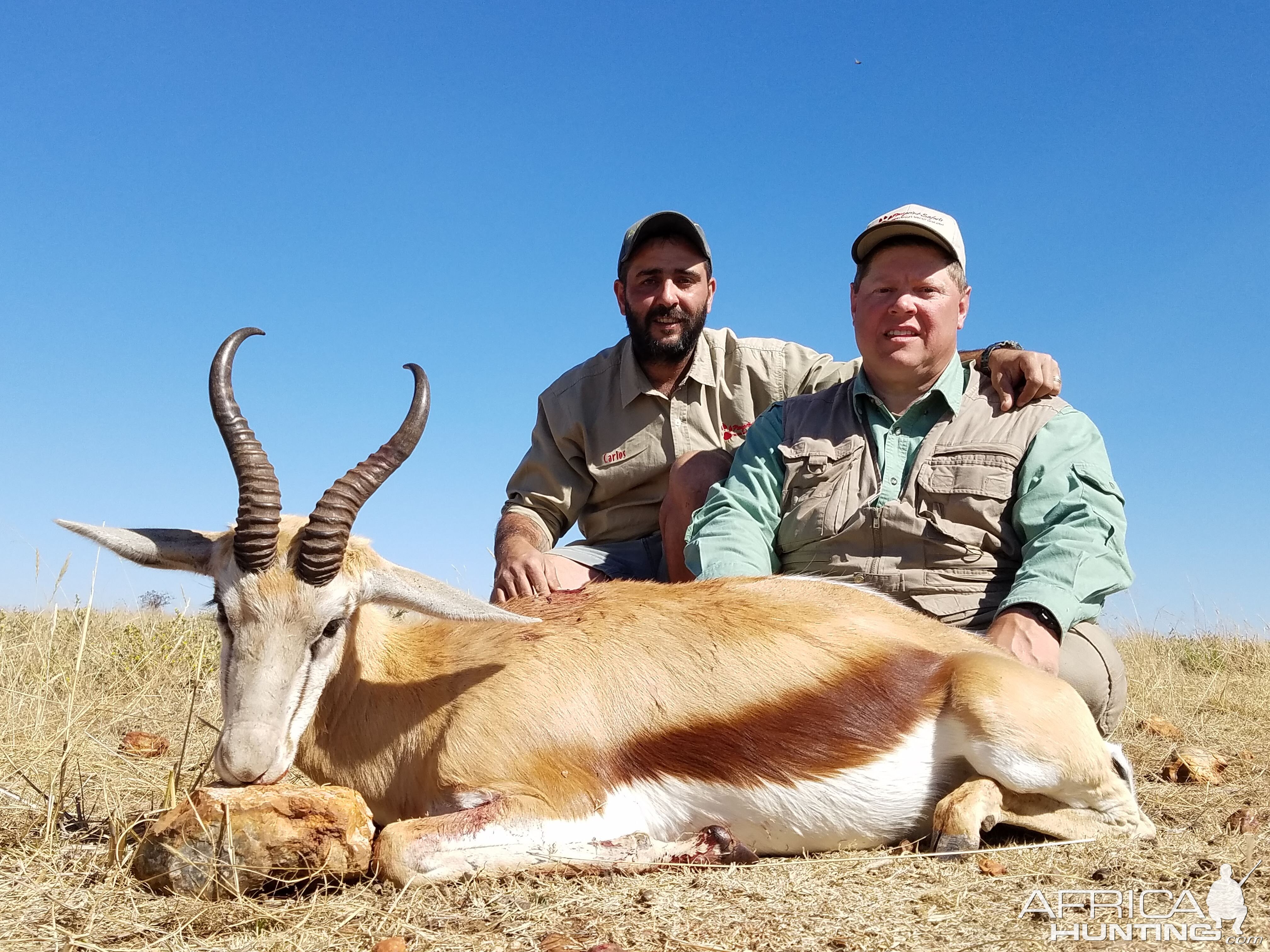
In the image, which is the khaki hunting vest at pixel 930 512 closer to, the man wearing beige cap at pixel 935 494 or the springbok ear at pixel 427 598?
the man wearing beige cap at pixel 935 494

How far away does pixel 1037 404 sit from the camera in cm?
552

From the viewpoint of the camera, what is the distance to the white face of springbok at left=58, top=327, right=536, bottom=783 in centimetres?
362

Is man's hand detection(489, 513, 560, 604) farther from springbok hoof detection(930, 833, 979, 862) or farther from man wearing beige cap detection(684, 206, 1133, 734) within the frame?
springbok hoof detection(930, 833, 979, 862)

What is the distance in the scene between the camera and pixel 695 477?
265 inches

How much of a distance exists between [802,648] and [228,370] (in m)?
2.68

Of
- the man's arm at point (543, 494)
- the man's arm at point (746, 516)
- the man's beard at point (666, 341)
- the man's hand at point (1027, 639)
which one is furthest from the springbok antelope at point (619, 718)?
the man's beard at point (666, 341)

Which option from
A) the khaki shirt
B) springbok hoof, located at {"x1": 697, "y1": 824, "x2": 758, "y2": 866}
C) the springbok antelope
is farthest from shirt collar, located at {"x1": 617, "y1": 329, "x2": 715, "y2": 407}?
springbok hoof, located at {"x1": 697, "y1": 824, "x2": 758, "y2": 866}

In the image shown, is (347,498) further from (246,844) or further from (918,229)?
(918,229)

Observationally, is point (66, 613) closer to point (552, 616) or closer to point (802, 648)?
point (552, 616)

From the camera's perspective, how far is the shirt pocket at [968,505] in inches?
205

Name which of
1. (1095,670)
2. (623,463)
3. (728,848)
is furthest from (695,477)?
(728,848)

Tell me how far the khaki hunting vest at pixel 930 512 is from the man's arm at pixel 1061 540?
0.12 m

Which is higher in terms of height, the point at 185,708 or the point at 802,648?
the point at 802,648

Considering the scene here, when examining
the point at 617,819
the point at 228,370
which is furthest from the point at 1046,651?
the point at 228,370
